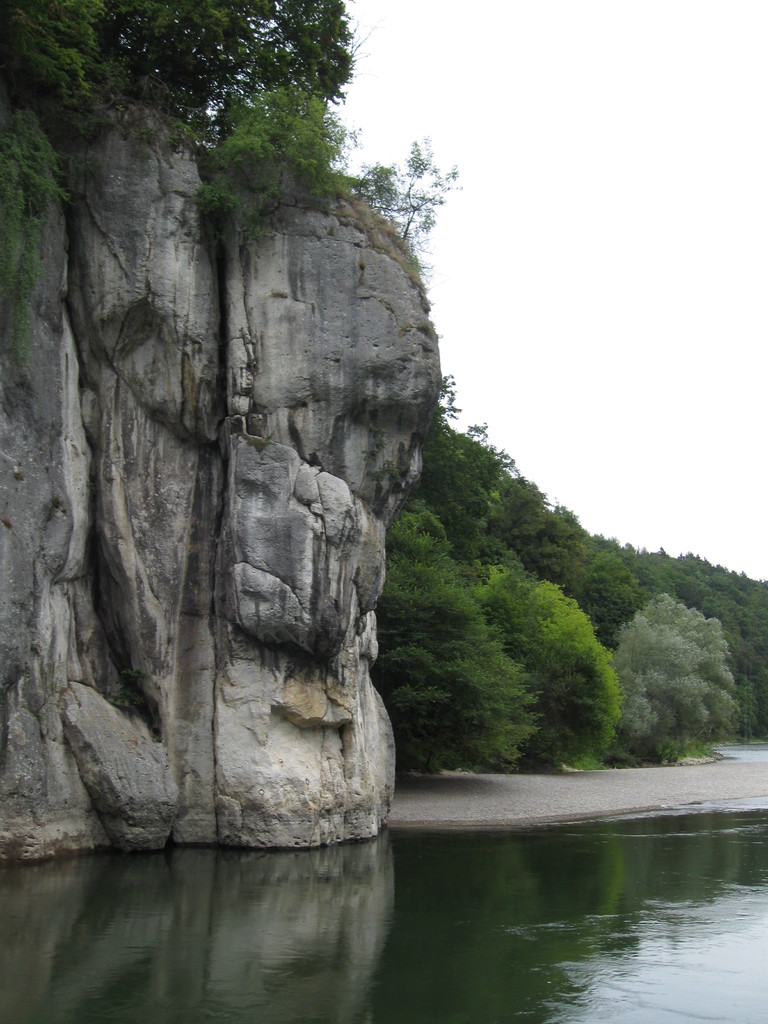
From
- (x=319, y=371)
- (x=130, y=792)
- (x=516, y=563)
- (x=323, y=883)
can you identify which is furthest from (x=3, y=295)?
(x=516, y=563)

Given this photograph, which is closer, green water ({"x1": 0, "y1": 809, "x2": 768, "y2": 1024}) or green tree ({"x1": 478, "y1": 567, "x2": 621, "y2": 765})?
green water ({"x1": 0, "y1": 809, "x2": 768, "y2": 1024})

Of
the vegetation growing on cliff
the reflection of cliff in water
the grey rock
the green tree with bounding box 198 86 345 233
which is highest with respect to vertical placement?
the green tree with bounding box 198 86 345 233

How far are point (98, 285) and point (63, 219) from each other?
132 cm

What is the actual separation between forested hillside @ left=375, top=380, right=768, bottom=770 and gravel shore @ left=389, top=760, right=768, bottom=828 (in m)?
1.05

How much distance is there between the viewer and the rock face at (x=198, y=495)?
17.7m

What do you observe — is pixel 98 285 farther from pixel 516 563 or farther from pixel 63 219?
pixel 516 563

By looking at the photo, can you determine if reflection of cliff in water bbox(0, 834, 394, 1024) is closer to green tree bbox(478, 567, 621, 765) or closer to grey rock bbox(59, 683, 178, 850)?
grey rock bbox(59, 683, 178, 850)

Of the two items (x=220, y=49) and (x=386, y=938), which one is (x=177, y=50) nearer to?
(x=220, y=49)

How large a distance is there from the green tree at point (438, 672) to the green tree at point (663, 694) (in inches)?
712

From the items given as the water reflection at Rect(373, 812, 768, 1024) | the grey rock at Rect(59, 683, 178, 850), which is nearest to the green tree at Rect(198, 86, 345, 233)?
the grey rock at Rect(59, 683, 178, 850)

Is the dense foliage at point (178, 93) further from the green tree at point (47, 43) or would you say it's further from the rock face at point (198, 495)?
the rock face at point (198, 495)

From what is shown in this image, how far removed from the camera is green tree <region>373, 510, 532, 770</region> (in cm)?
2811

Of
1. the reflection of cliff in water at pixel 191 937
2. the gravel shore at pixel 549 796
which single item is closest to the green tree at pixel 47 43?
the reflection of cliff in water at pixel 191 937

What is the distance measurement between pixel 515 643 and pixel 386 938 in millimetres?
27142
